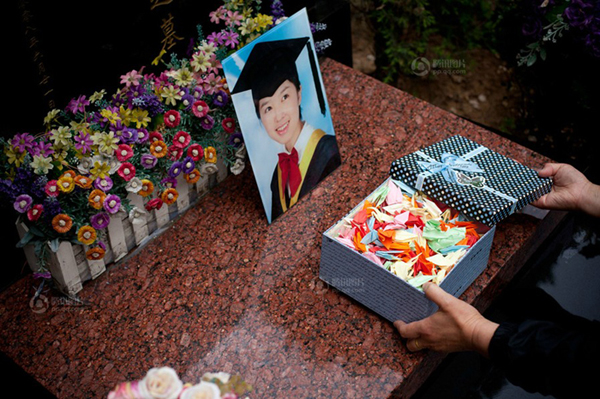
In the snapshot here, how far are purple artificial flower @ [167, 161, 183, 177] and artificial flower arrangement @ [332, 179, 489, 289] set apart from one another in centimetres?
61

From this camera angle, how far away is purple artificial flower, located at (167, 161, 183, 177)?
6.92 feet

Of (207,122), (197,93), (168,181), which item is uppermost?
(197,93)

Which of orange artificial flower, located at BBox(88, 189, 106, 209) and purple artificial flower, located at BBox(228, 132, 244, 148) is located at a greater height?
orange artificial flower, located at BBox(88, 189, 106, 209)

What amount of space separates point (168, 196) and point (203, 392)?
1131mm

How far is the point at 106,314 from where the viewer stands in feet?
6.70

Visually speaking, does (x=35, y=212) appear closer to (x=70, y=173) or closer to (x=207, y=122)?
(x=70, y=173)

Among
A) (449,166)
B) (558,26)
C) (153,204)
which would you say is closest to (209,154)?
(153,204)

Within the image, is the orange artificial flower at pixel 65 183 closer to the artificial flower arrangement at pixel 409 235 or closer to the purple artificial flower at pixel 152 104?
the purple artificial flower at pixel 152 104

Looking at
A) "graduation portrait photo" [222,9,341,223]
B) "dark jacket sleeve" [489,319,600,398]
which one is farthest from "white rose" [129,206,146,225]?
"dark jacket sleeve" [489,319,600,398]

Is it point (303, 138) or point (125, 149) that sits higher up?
point (125, 149)

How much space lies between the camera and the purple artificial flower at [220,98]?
7.36 ft

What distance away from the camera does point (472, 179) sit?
2.20 metres

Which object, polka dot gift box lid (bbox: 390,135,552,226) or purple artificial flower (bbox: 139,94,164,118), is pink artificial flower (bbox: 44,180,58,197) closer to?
purple artificial flower (bbox: 139,94,164,118)

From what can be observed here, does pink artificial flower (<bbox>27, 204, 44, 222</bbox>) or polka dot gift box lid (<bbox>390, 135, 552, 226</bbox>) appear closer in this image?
pink artificial flower (<bbox>27, 204, 44, 222</bbox>)
